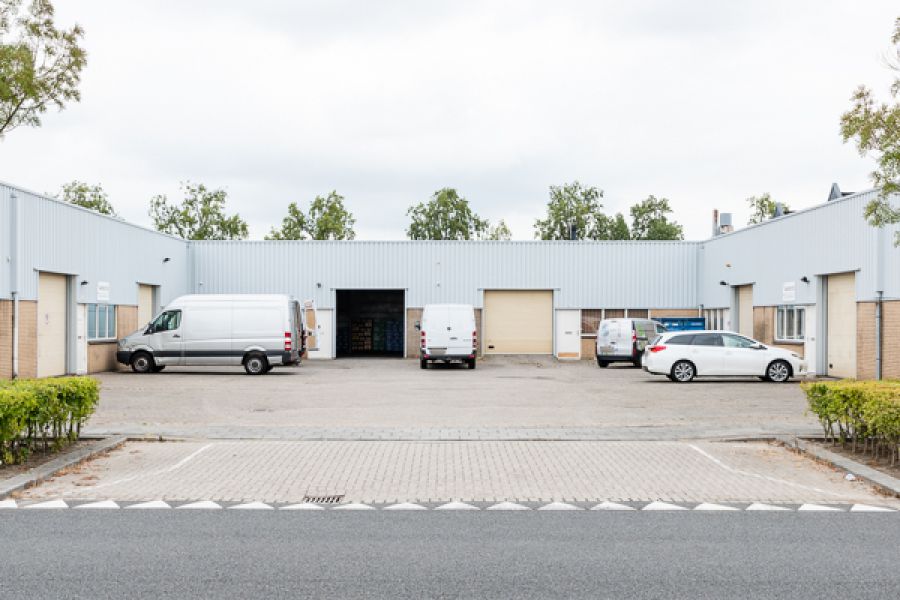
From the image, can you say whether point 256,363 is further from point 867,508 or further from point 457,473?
point 867,508

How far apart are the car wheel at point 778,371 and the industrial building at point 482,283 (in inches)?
73.3

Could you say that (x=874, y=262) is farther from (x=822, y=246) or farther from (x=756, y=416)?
(x=756, y=416)

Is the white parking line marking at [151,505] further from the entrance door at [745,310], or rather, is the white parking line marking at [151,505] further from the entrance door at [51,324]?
the entrance door at [745,310]

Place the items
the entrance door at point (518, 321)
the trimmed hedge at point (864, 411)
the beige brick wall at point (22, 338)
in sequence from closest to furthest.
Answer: the trimmed hedge at point (864, 411)
the beige brick wall at point (22, 338)
the entrance door at point (518, 321)

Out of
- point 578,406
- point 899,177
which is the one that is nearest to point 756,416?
point 578,406

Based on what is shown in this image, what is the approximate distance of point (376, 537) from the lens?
7.03 m

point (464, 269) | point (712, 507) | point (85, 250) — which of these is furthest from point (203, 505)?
point (464, 269)

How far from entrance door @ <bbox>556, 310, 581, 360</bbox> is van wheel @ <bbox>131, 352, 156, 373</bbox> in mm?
17235

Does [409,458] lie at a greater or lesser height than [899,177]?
lesser

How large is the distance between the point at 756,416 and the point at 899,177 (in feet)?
15.1

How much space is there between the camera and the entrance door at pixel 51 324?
24.7 metres

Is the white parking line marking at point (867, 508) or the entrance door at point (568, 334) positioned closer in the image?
the white parking line marking at point (867, 508)

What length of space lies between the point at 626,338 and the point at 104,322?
16544 millimetres

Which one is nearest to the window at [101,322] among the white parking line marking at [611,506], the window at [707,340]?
the window at [707,340]
